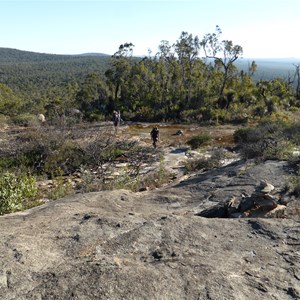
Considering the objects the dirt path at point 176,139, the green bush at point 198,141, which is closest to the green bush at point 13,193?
the dirt path at point 176,139

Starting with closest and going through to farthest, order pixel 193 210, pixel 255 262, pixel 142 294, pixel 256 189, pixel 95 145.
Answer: pixel 142 294, pixel 255 262, pixel 193 210, pixel 256 189, pixel 95 145

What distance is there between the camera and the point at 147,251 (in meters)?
4.44

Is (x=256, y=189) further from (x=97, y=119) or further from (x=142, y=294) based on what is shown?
(x=97, y=119)

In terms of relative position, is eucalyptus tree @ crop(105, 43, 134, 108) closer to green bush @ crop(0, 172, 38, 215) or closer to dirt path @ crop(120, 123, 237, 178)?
dirt path @ crop(120, 123, 237, 178)

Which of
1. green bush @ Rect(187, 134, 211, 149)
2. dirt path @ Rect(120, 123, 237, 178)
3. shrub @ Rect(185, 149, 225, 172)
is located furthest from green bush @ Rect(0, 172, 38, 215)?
green bush @ Rect(187, 134, 211, 149)

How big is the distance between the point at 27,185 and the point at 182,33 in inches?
1009

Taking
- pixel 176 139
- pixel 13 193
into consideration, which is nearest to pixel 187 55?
pixel 176 139

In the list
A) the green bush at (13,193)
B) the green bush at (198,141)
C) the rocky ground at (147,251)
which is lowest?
the green bush at (198,141)

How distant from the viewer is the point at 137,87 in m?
35.3

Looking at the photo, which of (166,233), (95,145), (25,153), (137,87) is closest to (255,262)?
(166,233)

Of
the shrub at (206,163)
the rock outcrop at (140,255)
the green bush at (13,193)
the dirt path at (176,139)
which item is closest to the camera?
the rock outcrop at (140,255)

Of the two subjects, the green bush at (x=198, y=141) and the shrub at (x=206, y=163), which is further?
the green bush at (x=198, y=141)

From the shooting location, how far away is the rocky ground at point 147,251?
12.0 feet

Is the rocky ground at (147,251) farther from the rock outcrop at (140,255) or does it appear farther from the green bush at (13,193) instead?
the green bush at (13,193)
